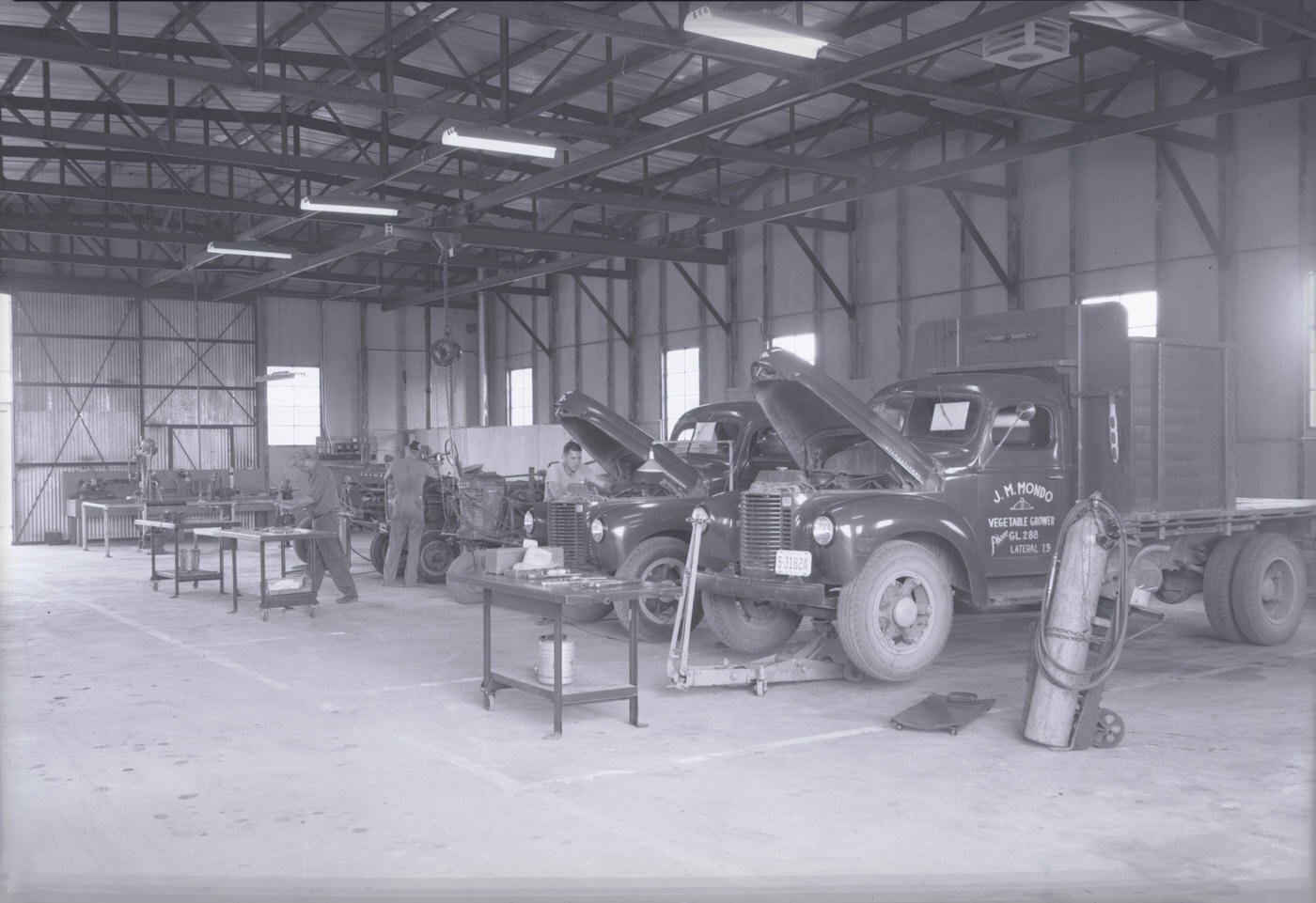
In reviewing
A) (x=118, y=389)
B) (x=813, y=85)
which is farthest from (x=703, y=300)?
(x=118, y=389)

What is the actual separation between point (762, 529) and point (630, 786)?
2676 mm

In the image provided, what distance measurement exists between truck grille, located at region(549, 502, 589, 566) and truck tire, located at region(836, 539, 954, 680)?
299 centimetres

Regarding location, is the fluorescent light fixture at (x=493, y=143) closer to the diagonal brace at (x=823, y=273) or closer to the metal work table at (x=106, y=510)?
the diagonal brace at (x=823, y=273)

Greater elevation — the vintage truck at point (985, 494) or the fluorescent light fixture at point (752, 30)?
the fluorescent light fixture at point (752, 30)

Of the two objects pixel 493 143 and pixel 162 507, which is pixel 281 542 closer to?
pixel 493 143

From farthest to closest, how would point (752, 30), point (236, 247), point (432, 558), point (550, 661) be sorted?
point (236, 247) < point (432, 558) < point (752, 30) < point (550, 661)

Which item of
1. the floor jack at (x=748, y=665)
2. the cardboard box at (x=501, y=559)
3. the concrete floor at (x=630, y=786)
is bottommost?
the concrete floor at (x=630, y=786)

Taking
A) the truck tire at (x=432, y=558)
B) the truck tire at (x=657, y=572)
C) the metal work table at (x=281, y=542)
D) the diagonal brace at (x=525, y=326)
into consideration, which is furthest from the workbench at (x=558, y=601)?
the diagonal brace at (x=525, y=326)

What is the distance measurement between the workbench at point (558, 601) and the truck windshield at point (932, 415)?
2.60 m

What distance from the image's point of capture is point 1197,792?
516cm

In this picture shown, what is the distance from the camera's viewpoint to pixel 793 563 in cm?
726

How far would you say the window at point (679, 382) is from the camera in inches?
797

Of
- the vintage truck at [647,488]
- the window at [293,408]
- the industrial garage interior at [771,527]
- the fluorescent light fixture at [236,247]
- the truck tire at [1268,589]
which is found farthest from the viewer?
the window at [293,408]

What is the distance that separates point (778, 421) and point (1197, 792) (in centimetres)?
398
